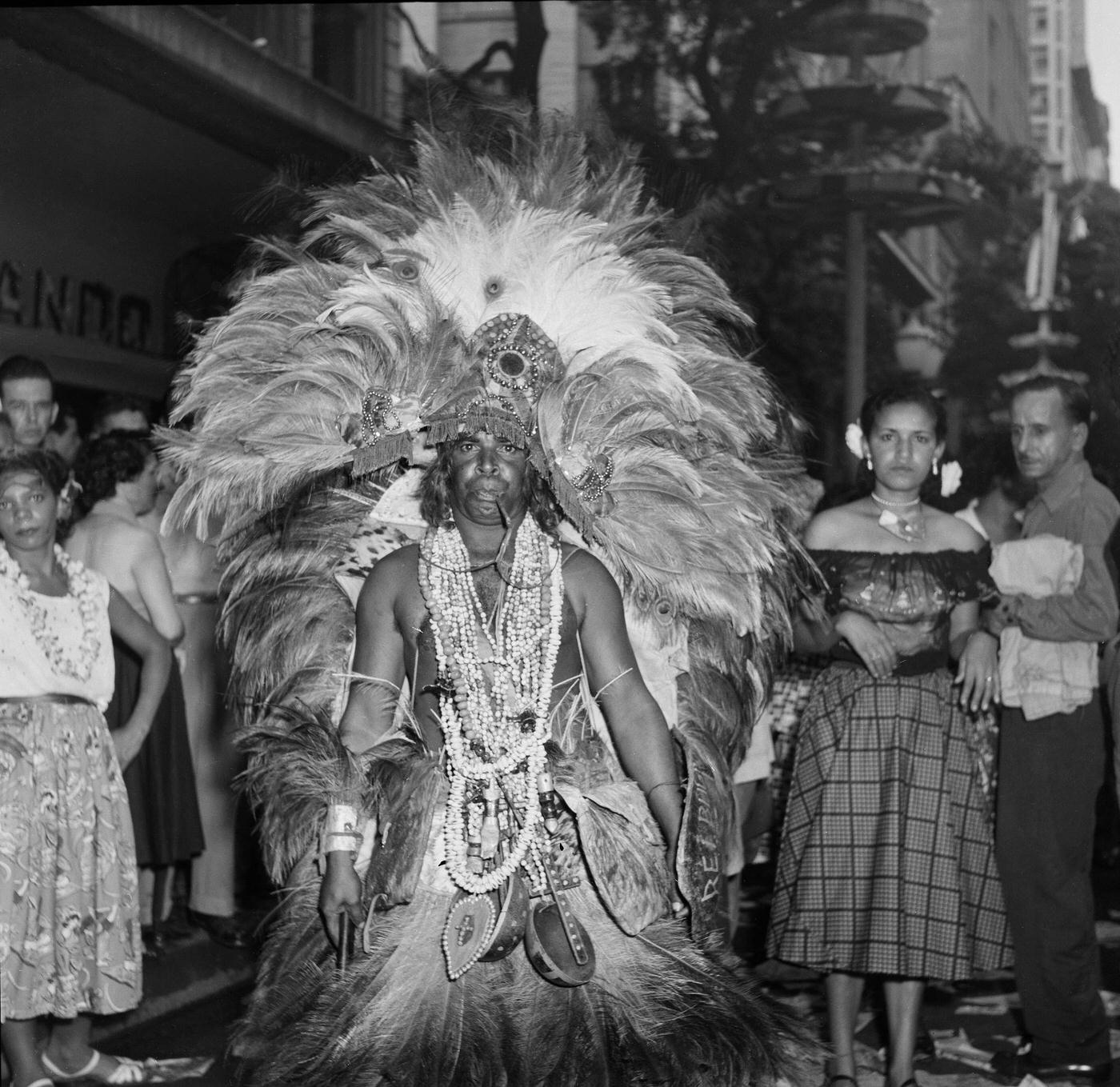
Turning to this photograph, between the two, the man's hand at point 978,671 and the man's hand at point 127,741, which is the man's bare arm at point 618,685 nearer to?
→ the man's hand at point 978,671

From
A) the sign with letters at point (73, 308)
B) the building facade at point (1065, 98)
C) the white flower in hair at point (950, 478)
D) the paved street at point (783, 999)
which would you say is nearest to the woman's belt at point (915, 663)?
the white flower in hair at point (950, 478)

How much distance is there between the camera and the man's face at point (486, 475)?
3.99m

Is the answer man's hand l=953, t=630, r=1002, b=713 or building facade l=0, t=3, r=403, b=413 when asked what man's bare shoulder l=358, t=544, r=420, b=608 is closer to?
man's hand l=953, t=630, r=1002, b=713

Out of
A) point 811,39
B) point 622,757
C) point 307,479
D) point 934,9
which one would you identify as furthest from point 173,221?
point 622,757

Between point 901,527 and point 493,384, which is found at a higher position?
point 493,384

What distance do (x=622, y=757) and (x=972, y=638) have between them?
146 cm

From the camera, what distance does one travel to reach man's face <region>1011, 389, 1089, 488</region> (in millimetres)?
5328

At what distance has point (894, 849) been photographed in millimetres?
4781

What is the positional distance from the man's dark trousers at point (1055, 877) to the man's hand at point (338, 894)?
7.46 ft

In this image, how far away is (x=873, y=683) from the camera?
4902 mm

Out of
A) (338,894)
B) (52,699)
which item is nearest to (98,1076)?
(52,699)

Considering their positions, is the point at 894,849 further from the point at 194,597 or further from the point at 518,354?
the point at 194,597

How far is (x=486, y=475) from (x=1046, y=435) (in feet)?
7.17

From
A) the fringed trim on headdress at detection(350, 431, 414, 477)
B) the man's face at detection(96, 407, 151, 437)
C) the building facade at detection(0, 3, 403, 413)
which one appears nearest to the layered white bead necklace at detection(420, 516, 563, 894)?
the fringed trim on headdress at detection(350, 431, 414, 477)
